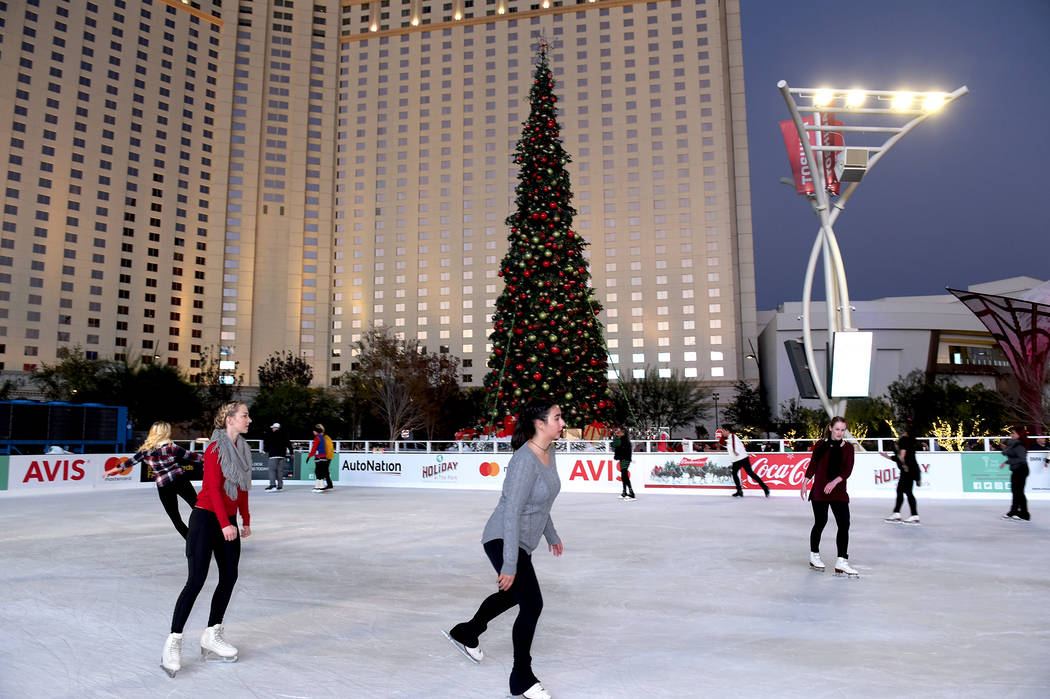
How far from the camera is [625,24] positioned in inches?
3147

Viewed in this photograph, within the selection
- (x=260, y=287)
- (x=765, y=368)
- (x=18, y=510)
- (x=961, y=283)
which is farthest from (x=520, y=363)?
Result: (x=961, y=283)

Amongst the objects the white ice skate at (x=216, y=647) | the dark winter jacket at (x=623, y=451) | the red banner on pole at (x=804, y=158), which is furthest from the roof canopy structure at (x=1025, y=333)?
the white ice skate at (x=216, y=647)

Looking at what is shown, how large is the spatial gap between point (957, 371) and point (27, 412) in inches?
2762

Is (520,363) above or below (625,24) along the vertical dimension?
below

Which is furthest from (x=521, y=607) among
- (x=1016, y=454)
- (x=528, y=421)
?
(x=1016, y=454)

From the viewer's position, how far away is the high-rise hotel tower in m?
73.4

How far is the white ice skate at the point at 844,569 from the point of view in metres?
7.16

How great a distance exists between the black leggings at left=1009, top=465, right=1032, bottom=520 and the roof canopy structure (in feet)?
76.7

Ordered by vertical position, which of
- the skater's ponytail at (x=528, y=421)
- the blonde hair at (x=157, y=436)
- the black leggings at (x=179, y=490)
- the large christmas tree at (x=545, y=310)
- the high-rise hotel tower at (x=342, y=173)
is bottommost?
the black leggings at (x=179, y=490)

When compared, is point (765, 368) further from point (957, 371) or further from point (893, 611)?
point (893, 611)

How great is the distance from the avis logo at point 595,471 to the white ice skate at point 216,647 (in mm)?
17539

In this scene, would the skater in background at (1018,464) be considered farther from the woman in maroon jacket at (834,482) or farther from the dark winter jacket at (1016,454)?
the woman in maroon jacket at (834,482)

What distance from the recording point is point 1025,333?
111 ft

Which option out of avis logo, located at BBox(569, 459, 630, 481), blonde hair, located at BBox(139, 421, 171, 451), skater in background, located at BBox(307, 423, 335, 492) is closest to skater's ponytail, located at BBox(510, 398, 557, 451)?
blonde hair, located at BBox(139, 421, 171, 451)
